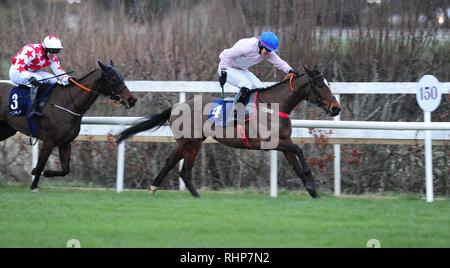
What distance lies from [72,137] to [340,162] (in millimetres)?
3515

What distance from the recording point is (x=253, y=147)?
33.2 ft

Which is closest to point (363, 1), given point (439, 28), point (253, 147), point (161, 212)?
point (439, 28)

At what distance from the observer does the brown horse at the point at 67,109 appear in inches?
407

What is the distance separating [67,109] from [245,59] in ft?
7.52

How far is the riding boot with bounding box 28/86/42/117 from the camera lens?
1031cm

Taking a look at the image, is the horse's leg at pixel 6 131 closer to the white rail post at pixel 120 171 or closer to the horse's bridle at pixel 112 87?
the horse's bridle at pixel 112 87

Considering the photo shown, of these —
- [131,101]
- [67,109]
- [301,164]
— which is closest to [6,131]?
[67,109]

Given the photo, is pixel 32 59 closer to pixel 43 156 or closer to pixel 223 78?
pixel 43 156

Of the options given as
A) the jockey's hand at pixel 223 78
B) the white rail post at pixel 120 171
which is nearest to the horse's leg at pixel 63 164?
the white rail post at pixel 120 171

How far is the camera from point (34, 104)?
407 inches

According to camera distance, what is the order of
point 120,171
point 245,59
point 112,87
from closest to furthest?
point 245,59
point 112,87
point 120,171
